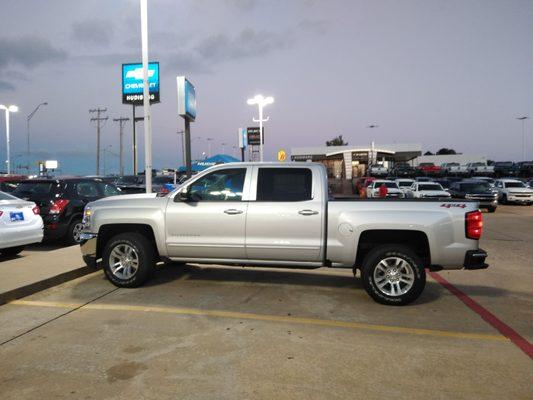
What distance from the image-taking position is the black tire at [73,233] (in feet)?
35.7

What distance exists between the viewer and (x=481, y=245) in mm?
11766

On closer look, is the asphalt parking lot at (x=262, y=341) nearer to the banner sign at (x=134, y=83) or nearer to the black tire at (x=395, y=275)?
the black tire at (x=395, y=275)

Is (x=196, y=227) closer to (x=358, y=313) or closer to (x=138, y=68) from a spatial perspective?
(x=358, y=313)

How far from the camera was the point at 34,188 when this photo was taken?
11086 mm

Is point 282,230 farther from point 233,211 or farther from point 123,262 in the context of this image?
point 123,262

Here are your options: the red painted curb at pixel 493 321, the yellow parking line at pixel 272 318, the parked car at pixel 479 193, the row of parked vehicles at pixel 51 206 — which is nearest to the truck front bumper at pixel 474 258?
the red painted curb at pixel 493 321

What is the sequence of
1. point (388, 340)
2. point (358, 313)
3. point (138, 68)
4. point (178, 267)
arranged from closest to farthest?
point (388, 340)
point (358, 313)
point (178, 267)
point (138, 68)

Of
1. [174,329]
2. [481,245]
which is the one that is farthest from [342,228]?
[481,245]

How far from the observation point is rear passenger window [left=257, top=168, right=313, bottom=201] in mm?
6391

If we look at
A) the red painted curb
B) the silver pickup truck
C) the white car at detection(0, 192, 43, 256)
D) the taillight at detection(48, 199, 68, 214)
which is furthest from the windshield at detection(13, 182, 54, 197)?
the red painted curb

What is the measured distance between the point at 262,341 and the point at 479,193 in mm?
21728

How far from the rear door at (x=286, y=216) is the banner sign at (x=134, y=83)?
16320mm

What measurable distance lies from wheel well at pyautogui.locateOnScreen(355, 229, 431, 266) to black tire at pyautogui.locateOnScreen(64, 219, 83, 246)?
24.6 feet

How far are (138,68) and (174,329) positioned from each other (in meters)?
18.8
